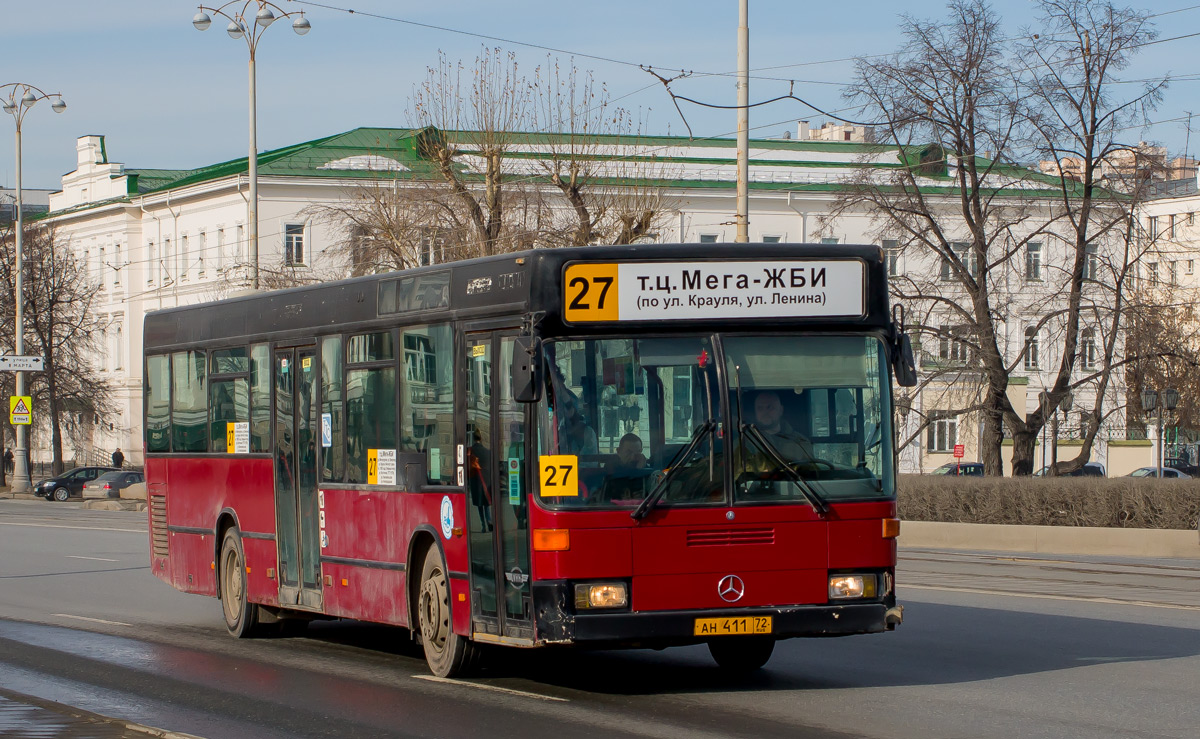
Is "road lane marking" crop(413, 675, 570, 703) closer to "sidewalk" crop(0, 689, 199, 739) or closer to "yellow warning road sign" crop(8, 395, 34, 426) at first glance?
"sidewalk" crop(0, 689, 199, 739)

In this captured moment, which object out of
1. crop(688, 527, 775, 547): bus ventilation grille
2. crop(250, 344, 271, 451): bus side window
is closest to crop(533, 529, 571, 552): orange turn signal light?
crop(688, 527, 775, 547): bus ventilation grille

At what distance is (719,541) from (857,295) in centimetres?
174

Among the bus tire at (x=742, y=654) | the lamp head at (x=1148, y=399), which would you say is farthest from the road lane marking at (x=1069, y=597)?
the lamp head at (x=1148, y=399)

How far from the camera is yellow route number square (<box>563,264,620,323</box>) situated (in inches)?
378

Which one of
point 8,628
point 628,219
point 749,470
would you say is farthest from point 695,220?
point 749,470

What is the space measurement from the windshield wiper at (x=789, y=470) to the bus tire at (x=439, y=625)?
235cm

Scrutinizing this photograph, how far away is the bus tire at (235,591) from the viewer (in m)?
14.0

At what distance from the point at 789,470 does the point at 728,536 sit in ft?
Answer: 1.78

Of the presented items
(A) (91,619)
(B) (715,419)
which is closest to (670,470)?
(B) (715,419)

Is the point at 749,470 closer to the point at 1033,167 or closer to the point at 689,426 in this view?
the point at 689,426

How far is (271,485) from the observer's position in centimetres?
1350

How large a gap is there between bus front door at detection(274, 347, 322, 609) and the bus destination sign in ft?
12.2

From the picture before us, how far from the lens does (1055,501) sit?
1089 inches

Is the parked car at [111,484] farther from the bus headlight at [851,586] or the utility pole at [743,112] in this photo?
the bus headlight at [851,586]
